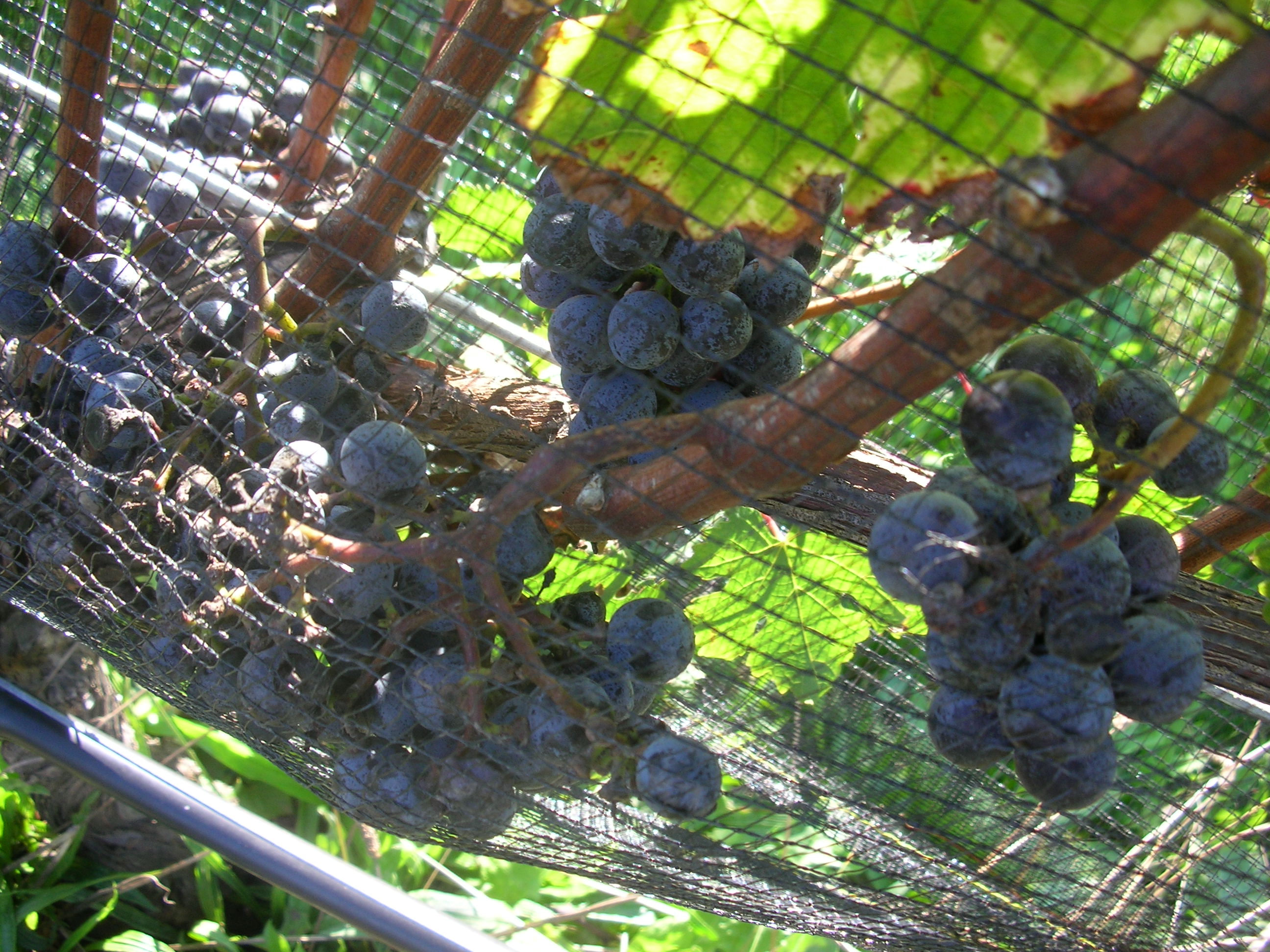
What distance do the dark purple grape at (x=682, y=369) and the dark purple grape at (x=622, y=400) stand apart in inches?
0.4

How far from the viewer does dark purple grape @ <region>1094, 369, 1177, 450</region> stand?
49 centimetres

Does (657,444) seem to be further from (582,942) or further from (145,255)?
(582,942)

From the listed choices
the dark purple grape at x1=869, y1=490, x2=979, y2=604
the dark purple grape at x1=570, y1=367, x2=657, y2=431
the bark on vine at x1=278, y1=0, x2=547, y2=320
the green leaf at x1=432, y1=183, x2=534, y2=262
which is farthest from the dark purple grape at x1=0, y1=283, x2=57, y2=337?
the dark purple grape at x1=869, y1=490, x2=979, y2=604

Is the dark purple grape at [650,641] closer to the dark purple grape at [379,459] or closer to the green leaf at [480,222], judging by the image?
the dark purple grape at [379,459]

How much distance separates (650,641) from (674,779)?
0.09 metres

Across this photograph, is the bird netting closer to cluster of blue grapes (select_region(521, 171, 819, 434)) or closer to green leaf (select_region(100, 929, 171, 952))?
cluster of blue grapes (select_region(521, 171, 819, 434))

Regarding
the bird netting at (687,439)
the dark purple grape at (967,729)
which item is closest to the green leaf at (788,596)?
the bird netting at (687,439)

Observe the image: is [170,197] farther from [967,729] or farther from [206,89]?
[967,729]

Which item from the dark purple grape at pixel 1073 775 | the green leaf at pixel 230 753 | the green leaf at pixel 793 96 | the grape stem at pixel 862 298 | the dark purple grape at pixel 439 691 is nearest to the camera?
the green leaf at pixel 793 96

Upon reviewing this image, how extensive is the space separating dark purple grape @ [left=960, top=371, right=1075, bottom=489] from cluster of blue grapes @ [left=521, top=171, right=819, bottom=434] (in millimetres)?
150

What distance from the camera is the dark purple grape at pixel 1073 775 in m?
0.48

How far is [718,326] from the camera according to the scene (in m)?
0.56

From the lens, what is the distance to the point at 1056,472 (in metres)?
0.43

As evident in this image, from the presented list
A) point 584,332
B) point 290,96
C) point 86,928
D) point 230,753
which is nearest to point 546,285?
point 584,332
